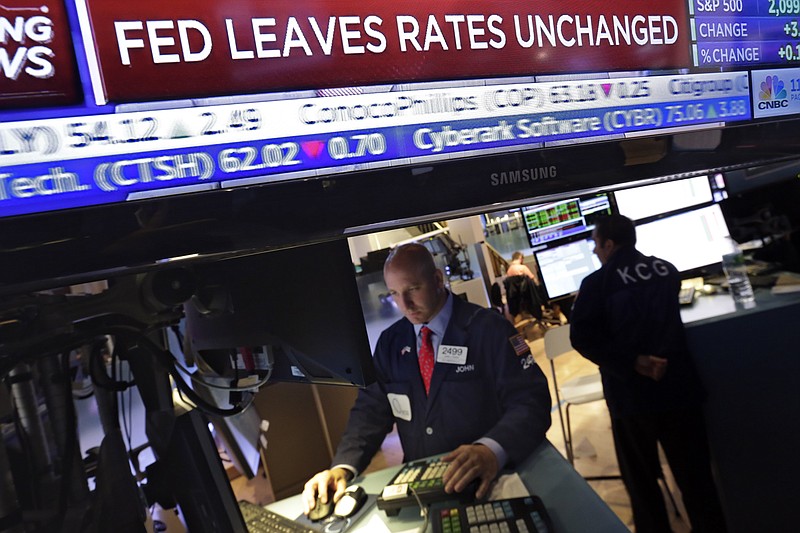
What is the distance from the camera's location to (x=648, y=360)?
6.07 ft

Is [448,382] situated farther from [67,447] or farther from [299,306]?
[67,447]

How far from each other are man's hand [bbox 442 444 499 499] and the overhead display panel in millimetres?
748

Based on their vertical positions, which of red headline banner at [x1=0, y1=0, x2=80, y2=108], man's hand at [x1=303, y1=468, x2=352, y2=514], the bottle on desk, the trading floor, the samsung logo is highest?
red headline banner at [x1=0, y1=0, x2=80, y2=108]

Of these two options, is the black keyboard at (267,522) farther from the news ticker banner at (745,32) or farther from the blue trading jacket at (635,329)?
the blue trading jacket at (635,329)

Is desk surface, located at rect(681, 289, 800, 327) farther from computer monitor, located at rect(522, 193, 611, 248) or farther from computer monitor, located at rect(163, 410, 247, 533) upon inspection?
computer monitor, located at rect(163, 410, 247, 533)

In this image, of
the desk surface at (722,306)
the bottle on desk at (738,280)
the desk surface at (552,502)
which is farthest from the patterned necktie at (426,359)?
the bottle on desk at (738,280)

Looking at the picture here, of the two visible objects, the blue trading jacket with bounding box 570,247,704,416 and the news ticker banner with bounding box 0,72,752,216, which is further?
the blue trading jacket with bounding box 570,247,704,416

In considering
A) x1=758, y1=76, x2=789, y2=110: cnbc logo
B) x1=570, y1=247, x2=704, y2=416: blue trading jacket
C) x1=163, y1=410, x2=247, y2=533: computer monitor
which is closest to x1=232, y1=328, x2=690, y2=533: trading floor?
x1=570, y1=247, x2=704, y2=416: blue trading jacket

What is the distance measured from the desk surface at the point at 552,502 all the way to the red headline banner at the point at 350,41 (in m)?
0.73

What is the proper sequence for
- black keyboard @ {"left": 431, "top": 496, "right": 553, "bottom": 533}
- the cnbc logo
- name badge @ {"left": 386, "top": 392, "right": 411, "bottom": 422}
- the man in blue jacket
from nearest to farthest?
1. the cnbc logo
2. black keyboard @ {"left": 431, "top": 496, "right": 553, "bottom": 533}
3. the man in blue jacket
4. name badge @ {"left": 386, "top": 392, "right": 411, "bottom": 422}

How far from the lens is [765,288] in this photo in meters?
2.00

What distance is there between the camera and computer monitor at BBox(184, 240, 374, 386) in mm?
516

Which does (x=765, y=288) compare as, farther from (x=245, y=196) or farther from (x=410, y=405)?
(x=245, y=196)

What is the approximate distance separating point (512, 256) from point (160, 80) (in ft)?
8.01
